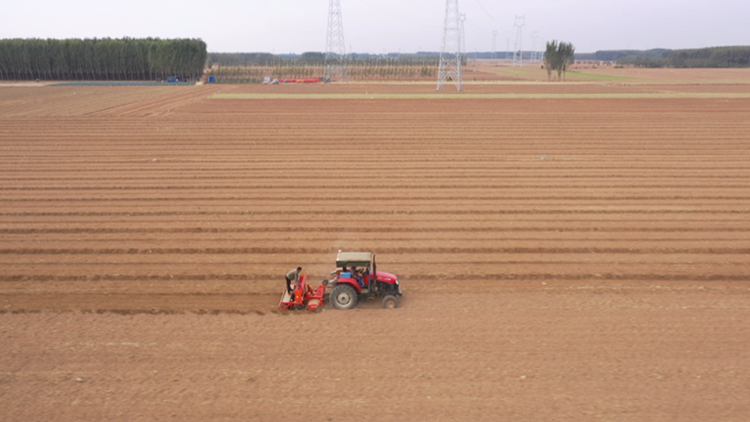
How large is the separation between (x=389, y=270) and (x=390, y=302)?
183cm

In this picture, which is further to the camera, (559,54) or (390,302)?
(559,54)

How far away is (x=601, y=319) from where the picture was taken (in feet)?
31.2

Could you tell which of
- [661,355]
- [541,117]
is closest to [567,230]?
[661,355]

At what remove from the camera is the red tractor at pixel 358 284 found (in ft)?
32.3

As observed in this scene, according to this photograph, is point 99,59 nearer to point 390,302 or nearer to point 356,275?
point 356,275

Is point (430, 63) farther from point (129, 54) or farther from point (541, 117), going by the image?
point (541, 117)

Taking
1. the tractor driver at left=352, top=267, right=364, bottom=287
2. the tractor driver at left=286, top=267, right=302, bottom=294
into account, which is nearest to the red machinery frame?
the tractor driver at left=286, top=267, right=302, bottom=294

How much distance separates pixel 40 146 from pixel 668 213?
2507 centimetres

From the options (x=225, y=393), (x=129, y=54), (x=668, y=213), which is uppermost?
(x=129, y=54)

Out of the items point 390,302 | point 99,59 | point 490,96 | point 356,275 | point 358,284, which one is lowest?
point 390,302

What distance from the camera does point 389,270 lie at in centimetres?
1173

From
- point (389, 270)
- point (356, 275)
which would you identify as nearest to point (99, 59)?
point (389, 270)

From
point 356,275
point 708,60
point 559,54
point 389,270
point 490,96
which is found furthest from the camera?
point 708,60

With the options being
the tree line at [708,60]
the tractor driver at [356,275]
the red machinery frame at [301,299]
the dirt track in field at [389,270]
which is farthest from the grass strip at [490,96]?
Result: the tree line at [708,60]
